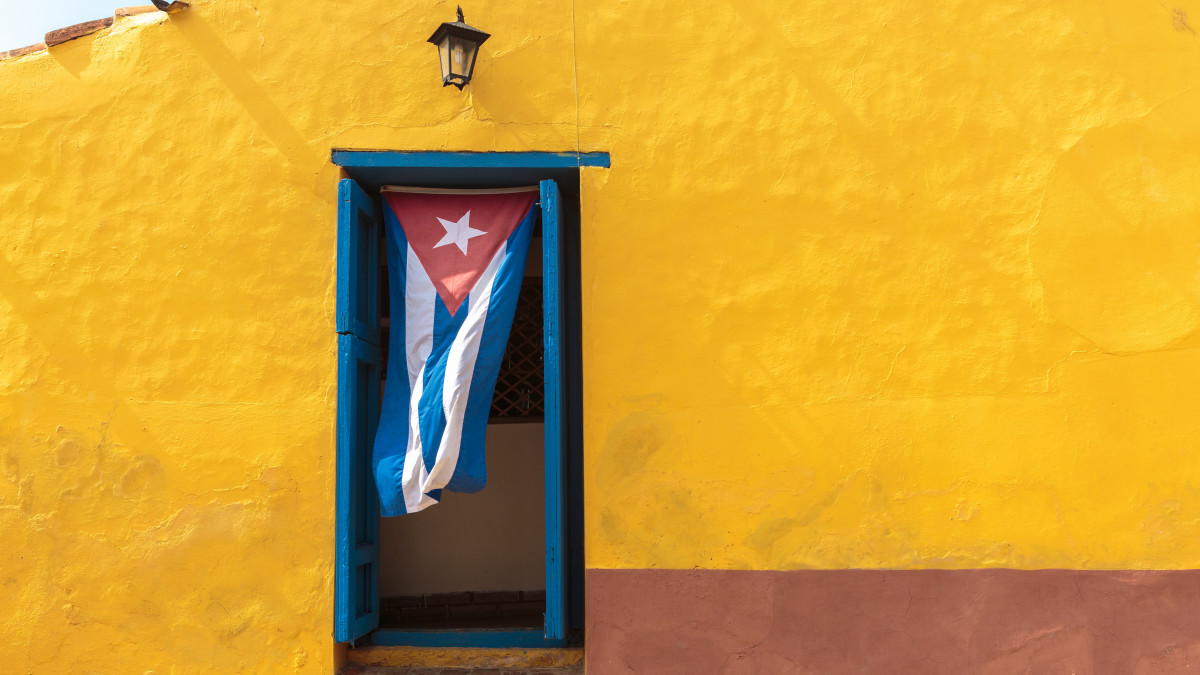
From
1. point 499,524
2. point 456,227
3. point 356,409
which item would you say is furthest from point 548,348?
point 499,524

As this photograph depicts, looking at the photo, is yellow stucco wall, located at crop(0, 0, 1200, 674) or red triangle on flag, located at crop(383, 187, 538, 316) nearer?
yellow stucco wall, located at crop(0, 0, 1200, 674)

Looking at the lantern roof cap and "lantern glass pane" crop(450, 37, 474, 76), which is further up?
the lantern roof cap

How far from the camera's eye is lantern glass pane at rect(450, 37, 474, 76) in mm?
4453

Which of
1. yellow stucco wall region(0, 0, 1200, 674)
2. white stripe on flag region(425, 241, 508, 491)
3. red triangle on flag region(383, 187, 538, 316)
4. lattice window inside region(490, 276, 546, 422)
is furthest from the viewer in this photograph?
lattice window inside region(490, 276, 546, 422)

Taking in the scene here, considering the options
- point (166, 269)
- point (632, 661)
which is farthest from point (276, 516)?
point (632, 661)

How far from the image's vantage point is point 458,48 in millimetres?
4461

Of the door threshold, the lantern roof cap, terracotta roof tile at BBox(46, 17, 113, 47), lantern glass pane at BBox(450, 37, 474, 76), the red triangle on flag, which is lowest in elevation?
the door threshold

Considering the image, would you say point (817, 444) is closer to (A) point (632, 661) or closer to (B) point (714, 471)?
(B) point (714, 471)

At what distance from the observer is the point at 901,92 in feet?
15.2

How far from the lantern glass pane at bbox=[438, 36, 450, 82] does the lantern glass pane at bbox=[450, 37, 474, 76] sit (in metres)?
0.02

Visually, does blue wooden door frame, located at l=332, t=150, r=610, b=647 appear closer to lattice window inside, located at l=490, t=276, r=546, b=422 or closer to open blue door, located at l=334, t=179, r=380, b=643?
open blue door, located at l=334, t=179, r=380, b=643

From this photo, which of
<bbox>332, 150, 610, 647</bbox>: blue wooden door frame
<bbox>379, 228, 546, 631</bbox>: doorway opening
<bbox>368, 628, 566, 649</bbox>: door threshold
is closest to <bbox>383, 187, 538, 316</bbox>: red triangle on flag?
<bbox>332, 150, 610, 647</bbox>: blue wooden door frame

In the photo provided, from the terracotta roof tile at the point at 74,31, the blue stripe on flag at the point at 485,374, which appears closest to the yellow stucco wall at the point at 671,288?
the terracotta roof tile at the point at 74,31

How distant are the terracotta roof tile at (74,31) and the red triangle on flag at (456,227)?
5.74 ft
